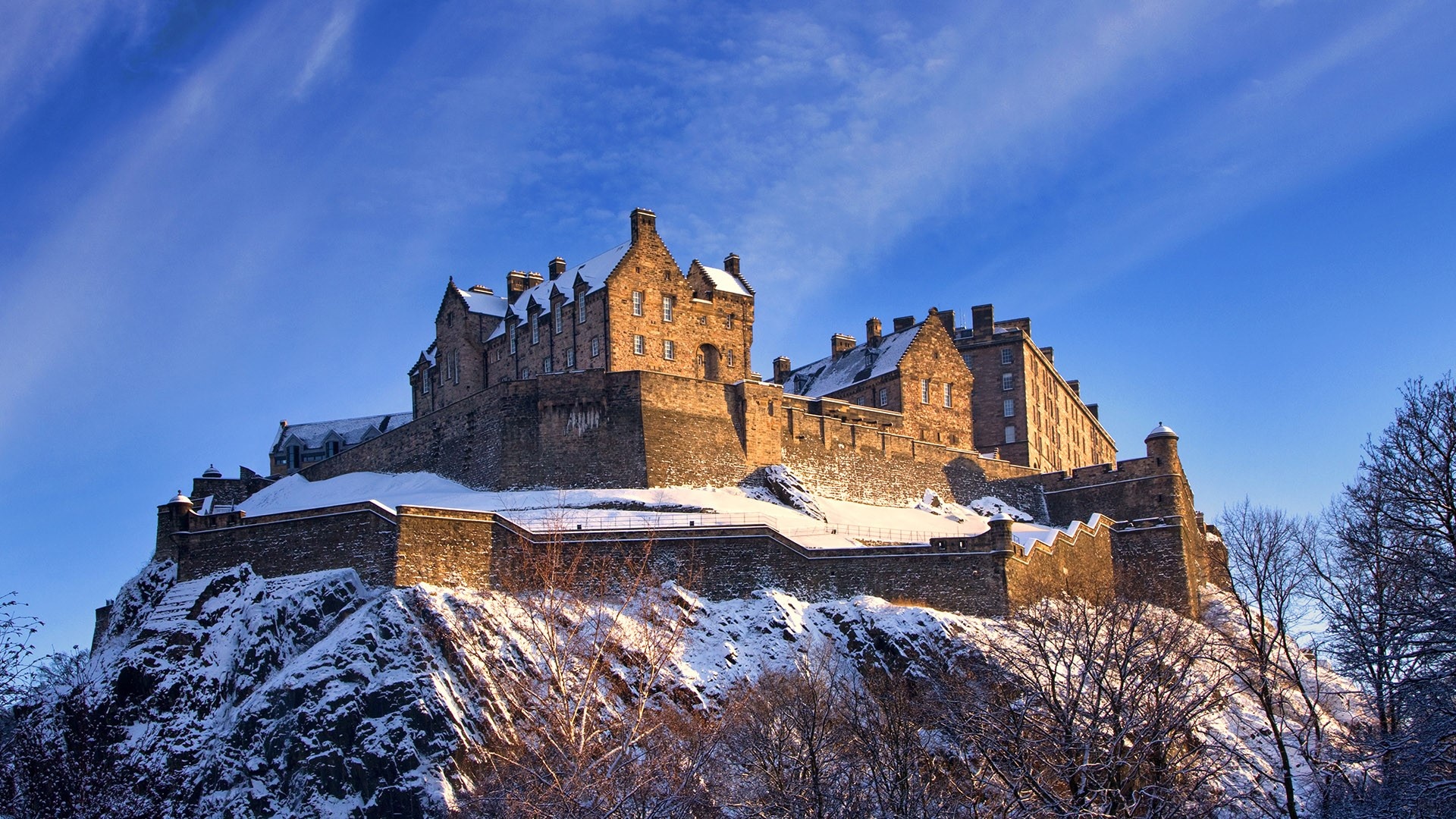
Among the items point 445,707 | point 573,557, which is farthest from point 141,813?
point 573,557

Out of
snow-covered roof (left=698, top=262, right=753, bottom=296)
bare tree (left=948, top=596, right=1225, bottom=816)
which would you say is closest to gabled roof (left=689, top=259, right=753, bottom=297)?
snow-covered roof (left=698, top=262, right=753, bottom=296)

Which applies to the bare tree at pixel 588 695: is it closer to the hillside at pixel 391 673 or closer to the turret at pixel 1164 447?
the hillside at pixel 391 673

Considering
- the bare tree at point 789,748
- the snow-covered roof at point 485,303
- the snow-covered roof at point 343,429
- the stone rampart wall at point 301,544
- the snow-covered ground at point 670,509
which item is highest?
the snow-covered roof at point 485,303

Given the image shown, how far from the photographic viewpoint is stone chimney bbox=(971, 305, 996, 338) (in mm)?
77812

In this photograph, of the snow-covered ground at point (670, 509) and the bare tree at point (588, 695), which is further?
the snow-covered ground at point (670, 509)

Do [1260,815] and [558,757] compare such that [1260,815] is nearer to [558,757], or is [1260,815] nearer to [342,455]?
[558,757]

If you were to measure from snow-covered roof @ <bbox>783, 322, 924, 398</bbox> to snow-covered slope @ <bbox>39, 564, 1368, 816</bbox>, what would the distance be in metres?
26.0

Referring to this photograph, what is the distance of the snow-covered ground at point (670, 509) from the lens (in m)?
52.3

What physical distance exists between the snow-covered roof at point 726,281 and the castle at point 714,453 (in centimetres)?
22

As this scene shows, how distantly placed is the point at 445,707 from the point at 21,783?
37.0 ft

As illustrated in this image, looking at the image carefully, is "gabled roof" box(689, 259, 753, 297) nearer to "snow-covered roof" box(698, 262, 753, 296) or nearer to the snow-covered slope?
"snow-covered roof" box(698, 262, 753, 296)

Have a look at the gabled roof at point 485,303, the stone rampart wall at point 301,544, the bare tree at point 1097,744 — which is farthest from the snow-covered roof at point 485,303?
the bare tree at point 1097,744

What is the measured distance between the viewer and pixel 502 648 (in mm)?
41469

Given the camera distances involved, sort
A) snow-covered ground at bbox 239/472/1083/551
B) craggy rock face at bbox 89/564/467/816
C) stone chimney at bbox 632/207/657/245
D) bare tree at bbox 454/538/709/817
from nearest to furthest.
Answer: bare tree at bbox 454/538/709/817 < craggy rock face at bbox 89/564/467/816 < snow-covered ground at bbox 239/472/1083/551 < stone chimney at bbox 632/207/657/245
